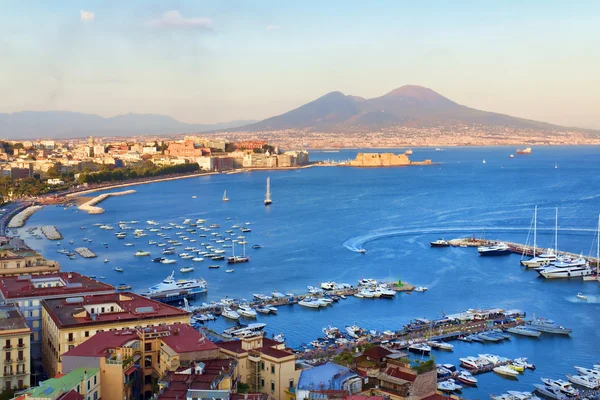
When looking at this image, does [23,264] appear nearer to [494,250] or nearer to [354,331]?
[354,331]

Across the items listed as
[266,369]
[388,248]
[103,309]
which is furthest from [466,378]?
[388,248]

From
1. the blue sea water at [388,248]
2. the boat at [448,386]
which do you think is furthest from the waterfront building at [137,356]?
the blue sea water at [388,248]

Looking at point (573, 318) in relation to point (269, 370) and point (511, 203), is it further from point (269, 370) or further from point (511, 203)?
point (511, 203)

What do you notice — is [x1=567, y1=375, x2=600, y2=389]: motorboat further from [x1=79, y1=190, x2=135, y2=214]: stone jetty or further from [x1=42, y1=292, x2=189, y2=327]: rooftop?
[x1=79, y1=190, x2=135, y2=214]: stone jetty

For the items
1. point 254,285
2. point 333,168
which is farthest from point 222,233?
point 333,168

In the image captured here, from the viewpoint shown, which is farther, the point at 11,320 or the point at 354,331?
the point at 354,331

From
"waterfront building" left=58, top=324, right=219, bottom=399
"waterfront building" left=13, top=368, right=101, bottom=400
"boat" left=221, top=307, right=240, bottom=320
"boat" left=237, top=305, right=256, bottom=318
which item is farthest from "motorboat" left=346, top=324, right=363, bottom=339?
"waterfront building" left=13, top=368, right=101, bottom=400

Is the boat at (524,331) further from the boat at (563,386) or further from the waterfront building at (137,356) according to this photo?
the waterfront building at (137,356)
